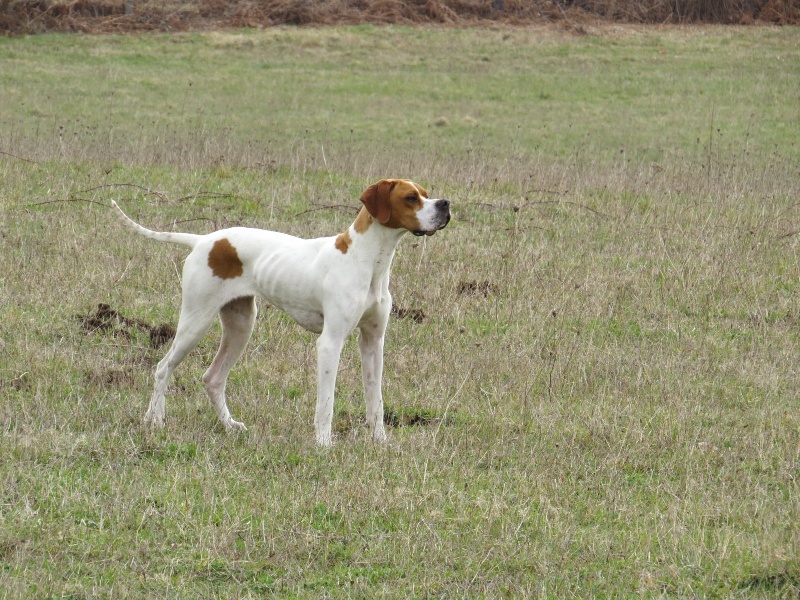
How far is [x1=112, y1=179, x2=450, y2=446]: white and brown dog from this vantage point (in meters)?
5.80

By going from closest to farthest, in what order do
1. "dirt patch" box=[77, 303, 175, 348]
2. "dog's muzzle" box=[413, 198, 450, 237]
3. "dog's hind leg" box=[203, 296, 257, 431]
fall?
1. "dog's muzzle" box=[413, 198, 450, 237]
2. "dog's hind leg" box=[203, 296, 257, 431]
3. "dirt patch" box=[77, 303, 175, 348]

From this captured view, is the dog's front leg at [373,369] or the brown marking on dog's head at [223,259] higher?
the brown marking on dog's head at [223,259]

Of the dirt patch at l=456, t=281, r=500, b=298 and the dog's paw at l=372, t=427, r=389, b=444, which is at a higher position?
the dog's paw at l=372, t=427, r=389, b=444

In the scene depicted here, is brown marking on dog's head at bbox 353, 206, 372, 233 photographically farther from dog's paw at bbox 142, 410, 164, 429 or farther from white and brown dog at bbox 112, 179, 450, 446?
dog's paw at bbox 142, 410, 164, 429

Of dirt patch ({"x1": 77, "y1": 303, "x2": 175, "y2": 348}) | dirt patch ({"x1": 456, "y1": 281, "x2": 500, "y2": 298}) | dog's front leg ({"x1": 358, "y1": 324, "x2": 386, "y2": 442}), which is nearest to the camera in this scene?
dog's front leg ({"x1": 358, "y1": 324, "x2": 386, "y2": 442})

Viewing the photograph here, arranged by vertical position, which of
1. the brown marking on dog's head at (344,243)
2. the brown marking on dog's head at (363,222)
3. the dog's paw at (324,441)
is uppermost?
the brown marking on dog's head at (363,222)

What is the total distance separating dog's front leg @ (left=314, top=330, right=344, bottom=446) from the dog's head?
2.18 feet

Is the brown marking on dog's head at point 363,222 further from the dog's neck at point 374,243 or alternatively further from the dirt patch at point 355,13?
the dirt patch at point 355,13

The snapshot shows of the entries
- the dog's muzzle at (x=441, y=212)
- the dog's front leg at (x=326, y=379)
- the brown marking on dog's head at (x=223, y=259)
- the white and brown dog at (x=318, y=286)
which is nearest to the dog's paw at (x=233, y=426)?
the white and brown dog at (x=318, y=286)

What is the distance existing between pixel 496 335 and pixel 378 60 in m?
21.8

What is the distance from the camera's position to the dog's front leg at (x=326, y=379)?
5.87m

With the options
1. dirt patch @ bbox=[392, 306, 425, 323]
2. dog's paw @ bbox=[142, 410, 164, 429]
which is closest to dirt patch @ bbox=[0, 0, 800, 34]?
dirt patch @ bbox=[392, 306, 425, 323]

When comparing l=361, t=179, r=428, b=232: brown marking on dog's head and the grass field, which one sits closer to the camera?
the grass field

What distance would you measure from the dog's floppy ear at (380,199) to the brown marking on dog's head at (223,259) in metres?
0.85
